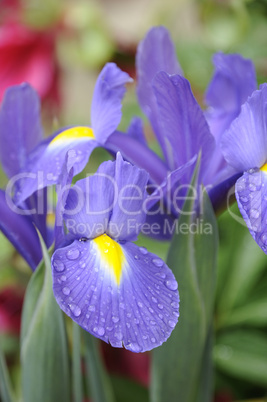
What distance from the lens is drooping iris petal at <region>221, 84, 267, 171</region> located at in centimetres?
34

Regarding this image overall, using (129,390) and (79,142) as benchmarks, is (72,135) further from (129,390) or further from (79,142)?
(129,390)

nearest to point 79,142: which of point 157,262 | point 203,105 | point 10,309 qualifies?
point 157,262

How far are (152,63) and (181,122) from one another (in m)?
0.08

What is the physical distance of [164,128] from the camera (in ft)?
1.32

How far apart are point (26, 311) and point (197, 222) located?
6.0 inches

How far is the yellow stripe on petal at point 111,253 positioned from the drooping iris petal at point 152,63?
126 mm

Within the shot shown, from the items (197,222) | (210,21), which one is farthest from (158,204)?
(210,21)

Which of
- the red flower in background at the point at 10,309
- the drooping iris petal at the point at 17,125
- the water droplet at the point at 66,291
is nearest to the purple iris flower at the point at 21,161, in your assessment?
the drooping iris petal at the point at 17,125

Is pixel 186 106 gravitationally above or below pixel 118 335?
above

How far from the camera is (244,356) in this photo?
667mm

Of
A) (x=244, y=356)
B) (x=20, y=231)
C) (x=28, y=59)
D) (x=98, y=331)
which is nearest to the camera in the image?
(x=98, y=331)

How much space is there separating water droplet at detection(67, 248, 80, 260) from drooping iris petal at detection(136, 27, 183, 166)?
0.15 metres

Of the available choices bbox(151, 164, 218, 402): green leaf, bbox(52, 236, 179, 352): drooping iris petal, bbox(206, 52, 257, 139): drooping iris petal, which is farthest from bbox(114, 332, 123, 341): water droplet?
bbox(206, 52, 257, 139): drooping iris petal

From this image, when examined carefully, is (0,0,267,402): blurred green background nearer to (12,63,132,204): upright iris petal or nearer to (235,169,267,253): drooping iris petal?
(12,63,132,204): upright iris petal
